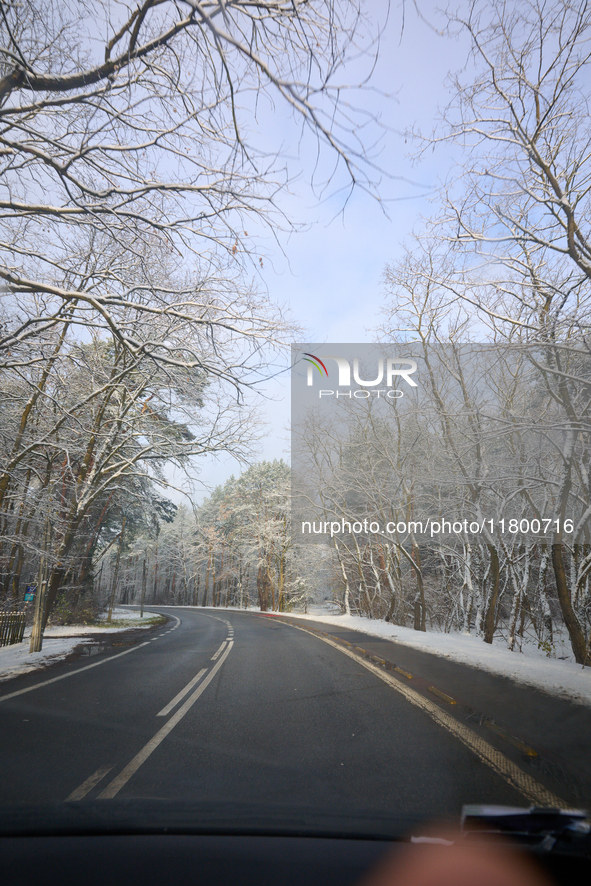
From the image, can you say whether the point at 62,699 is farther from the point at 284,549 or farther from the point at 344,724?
the point at 284,549

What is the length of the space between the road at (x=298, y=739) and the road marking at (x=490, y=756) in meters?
0.02

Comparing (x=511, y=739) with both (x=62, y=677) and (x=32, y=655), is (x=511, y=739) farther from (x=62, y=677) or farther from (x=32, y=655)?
(x=32, y=655)

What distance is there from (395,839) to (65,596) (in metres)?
24.1

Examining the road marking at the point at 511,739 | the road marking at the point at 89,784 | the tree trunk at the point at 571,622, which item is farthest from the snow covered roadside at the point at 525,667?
the road marking at the point at 89,784

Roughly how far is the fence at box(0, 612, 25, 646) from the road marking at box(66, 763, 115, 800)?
11.1m

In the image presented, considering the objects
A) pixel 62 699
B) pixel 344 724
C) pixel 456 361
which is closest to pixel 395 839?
pixel 344 724

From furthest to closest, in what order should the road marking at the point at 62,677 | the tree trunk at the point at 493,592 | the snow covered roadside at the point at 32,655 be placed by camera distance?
the tree trunk at the point at 493,592
the snow covered roadside at the point at 32,655
the road marking at the point at 62,677

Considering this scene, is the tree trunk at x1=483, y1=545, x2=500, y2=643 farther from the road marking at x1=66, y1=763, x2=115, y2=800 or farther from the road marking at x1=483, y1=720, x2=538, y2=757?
the road marking at x1=66, y1=763, x2=115, y2=800

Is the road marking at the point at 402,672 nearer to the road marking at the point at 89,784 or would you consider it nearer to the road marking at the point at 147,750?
the road marking at the point at 147,750

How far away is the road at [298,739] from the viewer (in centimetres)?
338

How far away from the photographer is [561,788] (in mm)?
3438

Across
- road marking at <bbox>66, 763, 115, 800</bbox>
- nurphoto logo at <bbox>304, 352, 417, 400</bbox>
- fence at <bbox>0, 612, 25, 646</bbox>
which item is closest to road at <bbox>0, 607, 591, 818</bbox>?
road marking at <bbox>66, 763, 115, 800</bbox>

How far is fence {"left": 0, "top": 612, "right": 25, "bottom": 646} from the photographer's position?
42.8 feet

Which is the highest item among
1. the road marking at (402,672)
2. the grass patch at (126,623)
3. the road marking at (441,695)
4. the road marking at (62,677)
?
the road marking at (441,695)
